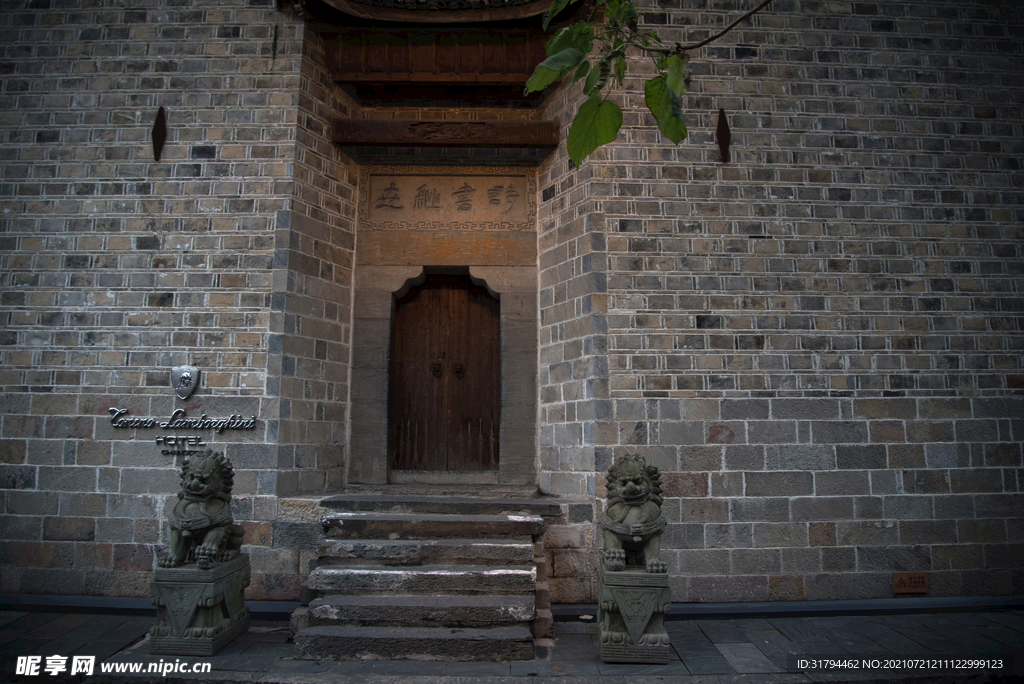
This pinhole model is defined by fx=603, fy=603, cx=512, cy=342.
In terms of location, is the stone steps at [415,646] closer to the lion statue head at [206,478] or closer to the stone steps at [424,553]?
the stone steps at [424,553]

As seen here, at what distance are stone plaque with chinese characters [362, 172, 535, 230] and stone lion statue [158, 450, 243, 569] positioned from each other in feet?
10.0

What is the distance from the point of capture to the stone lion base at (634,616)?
153 inches

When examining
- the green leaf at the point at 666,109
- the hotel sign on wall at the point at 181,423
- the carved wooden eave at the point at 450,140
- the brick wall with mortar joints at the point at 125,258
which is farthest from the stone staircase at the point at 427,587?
the carved wooden eave at the point at 450,140

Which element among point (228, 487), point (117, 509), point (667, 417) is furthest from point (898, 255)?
point (117, 509)

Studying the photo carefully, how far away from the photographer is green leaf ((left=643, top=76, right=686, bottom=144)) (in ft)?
7.28

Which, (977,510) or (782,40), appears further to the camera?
(782,40)

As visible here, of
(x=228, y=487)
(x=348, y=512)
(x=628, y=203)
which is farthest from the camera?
(x=628, y=203)

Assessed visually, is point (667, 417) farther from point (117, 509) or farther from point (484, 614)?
point (117, 509)

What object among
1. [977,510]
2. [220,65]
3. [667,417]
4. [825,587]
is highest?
[220,65]

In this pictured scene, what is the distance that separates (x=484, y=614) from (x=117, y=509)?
339cm

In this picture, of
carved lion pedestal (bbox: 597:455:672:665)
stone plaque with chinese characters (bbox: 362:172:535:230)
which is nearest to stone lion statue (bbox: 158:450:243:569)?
carved lion pedestal (bbox: 597:455:672:665)

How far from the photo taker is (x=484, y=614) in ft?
13.3

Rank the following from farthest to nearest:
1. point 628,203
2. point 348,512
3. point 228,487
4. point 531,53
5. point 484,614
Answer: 1. point 531,53
2. point 628,203
3. point 348,512
4. point 228,487
5. point 484,614

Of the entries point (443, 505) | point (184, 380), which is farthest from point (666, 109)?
point (184, 380)
